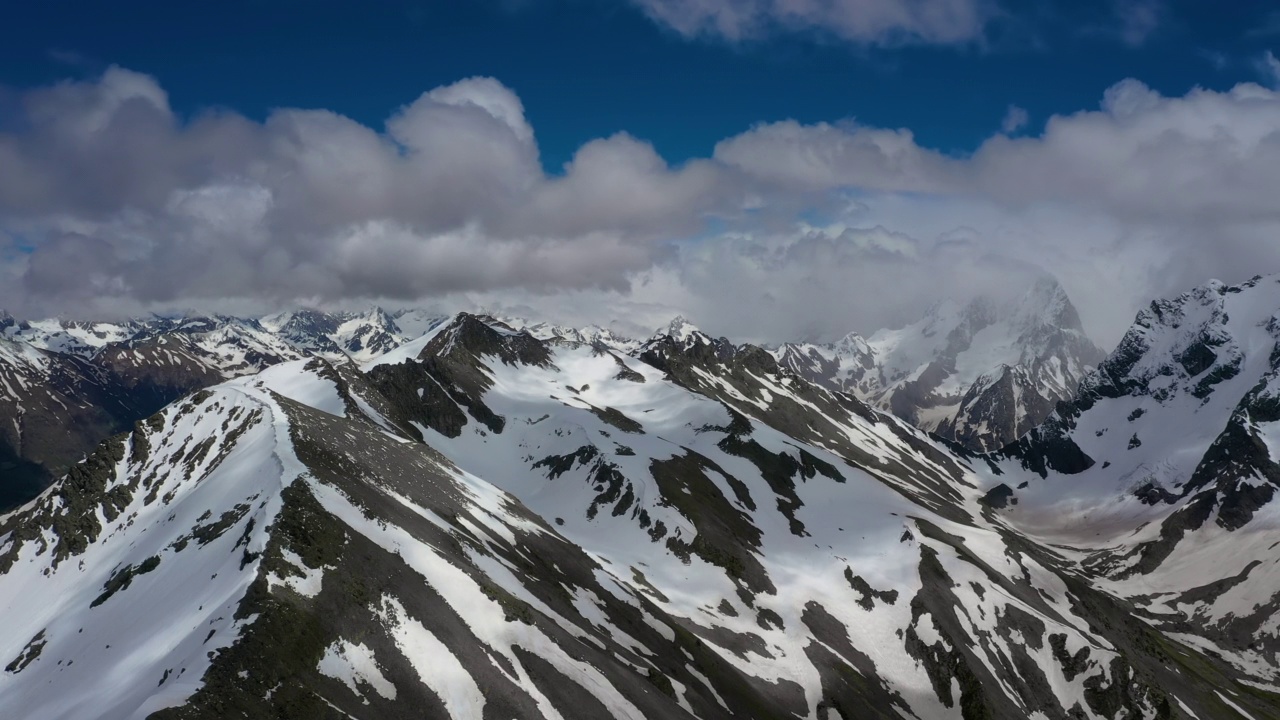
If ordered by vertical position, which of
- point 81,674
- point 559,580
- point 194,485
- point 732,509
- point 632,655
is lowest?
point 81,674

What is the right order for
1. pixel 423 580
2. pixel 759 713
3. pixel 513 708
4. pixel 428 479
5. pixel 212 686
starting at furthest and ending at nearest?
1. pixel 428 479
2. pixel 759 713
3. pixel 423 580
4. pixel 513 708
5. pixel 212 686

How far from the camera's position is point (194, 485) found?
4503 inches

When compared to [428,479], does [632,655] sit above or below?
below

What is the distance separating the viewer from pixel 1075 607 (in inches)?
7170

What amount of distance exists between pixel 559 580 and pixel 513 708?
38.9m

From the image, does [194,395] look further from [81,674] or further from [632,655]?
[632,655]

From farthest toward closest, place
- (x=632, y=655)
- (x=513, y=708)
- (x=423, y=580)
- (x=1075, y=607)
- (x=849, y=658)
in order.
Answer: (x=1075, y=607) → (x=849, y=658) → (x=632, y=655) → (x=423, y=580) → (x=513, y=708)

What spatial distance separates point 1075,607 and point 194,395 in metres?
200

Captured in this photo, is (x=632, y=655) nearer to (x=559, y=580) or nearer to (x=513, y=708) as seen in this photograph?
(x=559, y=580)

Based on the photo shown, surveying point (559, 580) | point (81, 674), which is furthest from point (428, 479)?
point (81, 674)

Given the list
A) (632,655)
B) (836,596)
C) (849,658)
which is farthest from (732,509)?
(632,655)

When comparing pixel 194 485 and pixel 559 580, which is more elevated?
pixel 194 485

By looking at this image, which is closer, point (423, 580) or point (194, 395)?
point (423, 580)

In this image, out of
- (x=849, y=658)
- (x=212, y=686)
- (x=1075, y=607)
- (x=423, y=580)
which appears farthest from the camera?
(x=1075, y=607)
